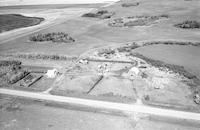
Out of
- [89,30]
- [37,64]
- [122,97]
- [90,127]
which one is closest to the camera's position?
[90,127]

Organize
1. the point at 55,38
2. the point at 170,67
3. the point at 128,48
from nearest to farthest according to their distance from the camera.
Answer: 1. the point at 170,67
2. the point at 128,48
3. the point at 55,38

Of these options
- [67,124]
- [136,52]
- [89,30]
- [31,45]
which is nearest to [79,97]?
[67,124]

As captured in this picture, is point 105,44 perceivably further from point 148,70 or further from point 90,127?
point 90,127

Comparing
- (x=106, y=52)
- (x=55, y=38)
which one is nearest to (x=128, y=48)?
(x=106, y=52)

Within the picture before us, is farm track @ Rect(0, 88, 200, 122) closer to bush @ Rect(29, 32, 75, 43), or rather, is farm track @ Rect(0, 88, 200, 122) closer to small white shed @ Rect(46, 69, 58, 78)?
small white shed @ Rect(46, 69, 58, 78)

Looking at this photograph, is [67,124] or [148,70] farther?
[148,70]

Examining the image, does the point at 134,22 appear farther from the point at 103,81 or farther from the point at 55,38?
the point at 103,81

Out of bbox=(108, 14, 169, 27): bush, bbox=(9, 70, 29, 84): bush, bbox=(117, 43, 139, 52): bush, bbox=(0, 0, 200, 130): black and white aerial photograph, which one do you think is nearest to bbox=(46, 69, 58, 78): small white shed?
bbox=(0, 0, 200, 130): black and white aerial photograph

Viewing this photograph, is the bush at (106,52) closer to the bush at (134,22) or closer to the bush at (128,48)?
the bush at (128,48)
